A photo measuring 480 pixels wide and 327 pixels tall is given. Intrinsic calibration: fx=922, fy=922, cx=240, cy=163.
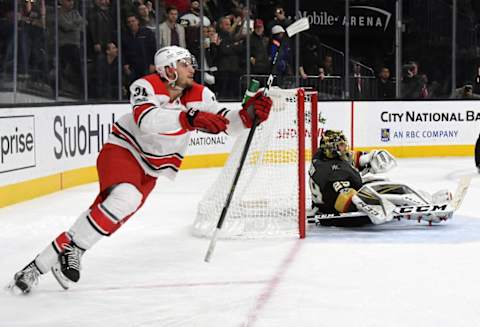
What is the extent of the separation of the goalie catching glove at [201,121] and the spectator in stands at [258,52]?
8.22 meters

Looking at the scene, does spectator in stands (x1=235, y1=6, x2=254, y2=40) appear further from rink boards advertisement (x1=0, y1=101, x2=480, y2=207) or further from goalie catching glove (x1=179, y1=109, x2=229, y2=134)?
goalie catching glove (x1=179, y1=109, x2=229, y2=134)

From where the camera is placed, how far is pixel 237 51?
1201cm

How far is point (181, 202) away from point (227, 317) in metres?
4.13

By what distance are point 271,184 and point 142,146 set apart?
1.82 m

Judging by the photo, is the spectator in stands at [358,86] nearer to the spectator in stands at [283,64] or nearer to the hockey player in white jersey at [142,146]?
the spectator in stands at [283,64]

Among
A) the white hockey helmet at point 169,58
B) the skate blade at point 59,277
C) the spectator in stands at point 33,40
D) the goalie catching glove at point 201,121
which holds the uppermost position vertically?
the spectator in stands at point 33,40

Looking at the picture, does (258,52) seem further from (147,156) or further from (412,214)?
(147,156)

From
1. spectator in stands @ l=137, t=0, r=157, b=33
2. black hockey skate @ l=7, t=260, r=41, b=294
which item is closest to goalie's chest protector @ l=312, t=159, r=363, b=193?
black hockey skate @ l=7, t=260, r=41, b=294

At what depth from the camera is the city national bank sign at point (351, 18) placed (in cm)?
1314

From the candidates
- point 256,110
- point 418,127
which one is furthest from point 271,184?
point 418,127

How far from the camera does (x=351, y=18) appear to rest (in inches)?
528

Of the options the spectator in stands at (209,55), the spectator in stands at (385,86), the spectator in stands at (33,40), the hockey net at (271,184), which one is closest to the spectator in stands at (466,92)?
the spectator in stands at (385,86)

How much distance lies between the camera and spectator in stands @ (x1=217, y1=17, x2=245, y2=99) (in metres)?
11.8

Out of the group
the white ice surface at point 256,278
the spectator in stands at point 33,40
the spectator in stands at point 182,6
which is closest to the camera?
the white ice surface at point 256,278
